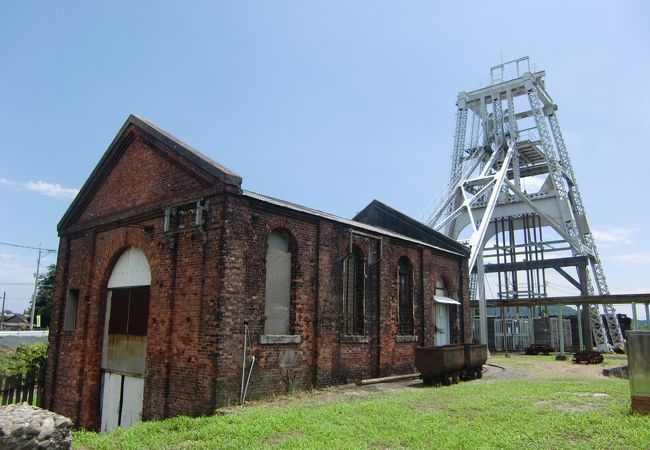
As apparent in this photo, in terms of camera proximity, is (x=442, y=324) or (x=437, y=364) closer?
(x=437, y=364)

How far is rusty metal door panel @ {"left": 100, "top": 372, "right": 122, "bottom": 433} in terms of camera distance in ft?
45.9

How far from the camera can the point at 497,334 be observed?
35656 millimetres

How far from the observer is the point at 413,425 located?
887cm

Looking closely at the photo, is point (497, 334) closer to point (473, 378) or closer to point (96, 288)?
point (473, 378)

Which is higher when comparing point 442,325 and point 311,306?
point 311,306

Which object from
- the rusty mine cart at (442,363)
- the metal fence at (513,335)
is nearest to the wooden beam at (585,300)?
the metal fence at (513,335)

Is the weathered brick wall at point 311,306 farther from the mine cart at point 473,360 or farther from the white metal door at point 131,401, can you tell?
the white metal door at point 131,401

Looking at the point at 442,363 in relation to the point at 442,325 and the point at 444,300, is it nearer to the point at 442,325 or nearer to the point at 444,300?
the point at 444,300

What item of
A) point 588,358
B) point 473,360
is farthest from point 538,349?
point 473,360

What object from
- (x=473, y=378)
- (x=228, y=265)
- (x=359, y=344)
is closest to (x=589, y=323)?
(x=473, y=378)

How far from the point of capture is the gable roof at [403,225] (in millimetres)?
22125

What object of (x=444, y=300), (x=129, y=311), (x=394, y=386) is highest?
(x=444, y=300)

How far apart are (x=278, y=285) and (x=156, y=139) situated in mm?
5471

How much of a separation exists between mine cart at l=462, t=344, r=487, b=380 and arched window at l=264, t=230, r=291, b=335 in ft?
21.2
